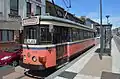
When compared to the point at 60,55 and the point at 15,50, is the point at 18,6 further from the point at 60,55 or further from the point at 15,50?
the point at 60,55

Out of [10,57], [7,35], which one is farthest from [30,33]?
[7,35]

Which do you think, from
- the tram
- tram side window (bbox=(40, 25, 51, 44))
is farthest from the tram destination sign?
tram side window (bbox=(40, 25, 51, 44))

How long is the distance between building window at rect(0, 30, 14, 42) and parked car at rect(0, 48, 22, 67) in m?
6.38

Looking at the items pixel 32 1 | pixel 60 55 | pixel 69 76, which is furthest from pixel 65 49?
pixel 32 1

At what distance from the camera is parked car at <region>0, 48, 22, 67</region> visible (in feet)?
38.2

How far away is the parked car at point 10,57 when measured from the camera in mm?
11641

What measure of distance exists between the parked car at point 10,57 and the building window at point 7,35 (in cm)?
638

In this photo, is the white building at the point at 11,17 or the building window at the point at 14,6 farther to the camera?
the building window at the point at 14,6

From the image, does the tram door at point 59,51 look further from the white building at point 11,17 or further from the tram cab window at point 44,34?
the white building at point 11,17

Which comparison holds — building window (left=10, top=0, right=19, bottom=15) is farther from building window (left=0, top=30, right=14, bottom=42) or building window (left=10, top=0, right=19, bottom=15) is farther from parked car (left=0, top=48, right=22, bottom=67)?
parked car (left=0, top=48, right=22, bottom=67)

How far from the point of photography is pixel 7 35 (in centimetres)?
1948

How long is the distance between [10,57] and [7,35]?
8.03 meters

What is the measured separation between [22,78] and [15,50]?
3675 mm

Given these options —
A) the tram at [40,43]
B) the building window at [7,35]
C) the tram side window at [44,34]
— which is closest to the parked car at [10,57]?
the tram at [40,43]
